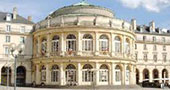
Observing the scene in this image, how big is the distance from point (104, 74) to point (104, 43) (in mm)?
5454

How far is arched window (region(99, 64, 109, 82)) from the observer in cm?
5341

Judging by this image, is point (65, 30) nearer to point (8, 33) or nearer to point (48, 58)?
point (48, 58)

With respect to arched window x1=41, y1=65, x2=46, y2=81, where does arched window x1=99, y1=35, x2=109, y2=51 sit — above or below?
above

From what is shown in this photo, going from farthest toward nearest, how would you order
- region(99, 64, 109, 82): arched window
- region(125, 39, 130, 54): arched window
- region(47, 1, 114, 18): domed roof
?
1. region(47, 1, 114, 18): domed roof
2. region(125, 39, 130, 54): arched window
3. region(99, 64, 109, 82): arched window

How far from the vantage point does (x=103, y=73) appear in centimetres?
5369

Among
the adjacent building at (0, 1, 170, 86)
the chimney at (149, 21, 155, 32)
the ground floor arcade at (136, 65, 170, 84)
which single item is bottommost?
the ground floor arcade at (136, 65, 170, 84)

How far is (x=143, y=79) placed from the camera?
7788 cm

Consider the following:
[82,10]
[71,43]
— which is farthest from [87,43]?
[82,10]

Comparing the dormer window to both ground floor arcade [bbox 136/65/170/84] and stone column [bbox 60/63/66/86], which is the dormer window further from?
ground floor arcade [bbox 136/65/170/84]

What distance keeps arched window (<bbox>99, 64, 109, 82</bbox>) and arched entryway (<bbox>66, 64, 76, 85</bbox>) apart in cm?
458

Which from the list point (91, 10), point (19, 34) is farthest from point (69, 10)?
point (19, 34)

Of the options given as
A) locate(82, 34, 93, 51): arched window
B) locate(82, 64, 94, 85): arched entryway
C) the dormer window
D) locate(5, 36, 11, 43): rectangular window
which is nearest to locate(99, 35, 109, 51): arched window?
locate(82, 34, 93, 51): arched window

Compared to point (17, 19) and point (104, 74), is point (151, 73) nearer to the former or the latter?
point (104, 74)

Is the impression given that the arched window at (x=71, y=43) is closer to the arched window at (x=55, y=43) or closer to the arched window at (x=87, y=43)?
the arched window at (x=87, y=43)
